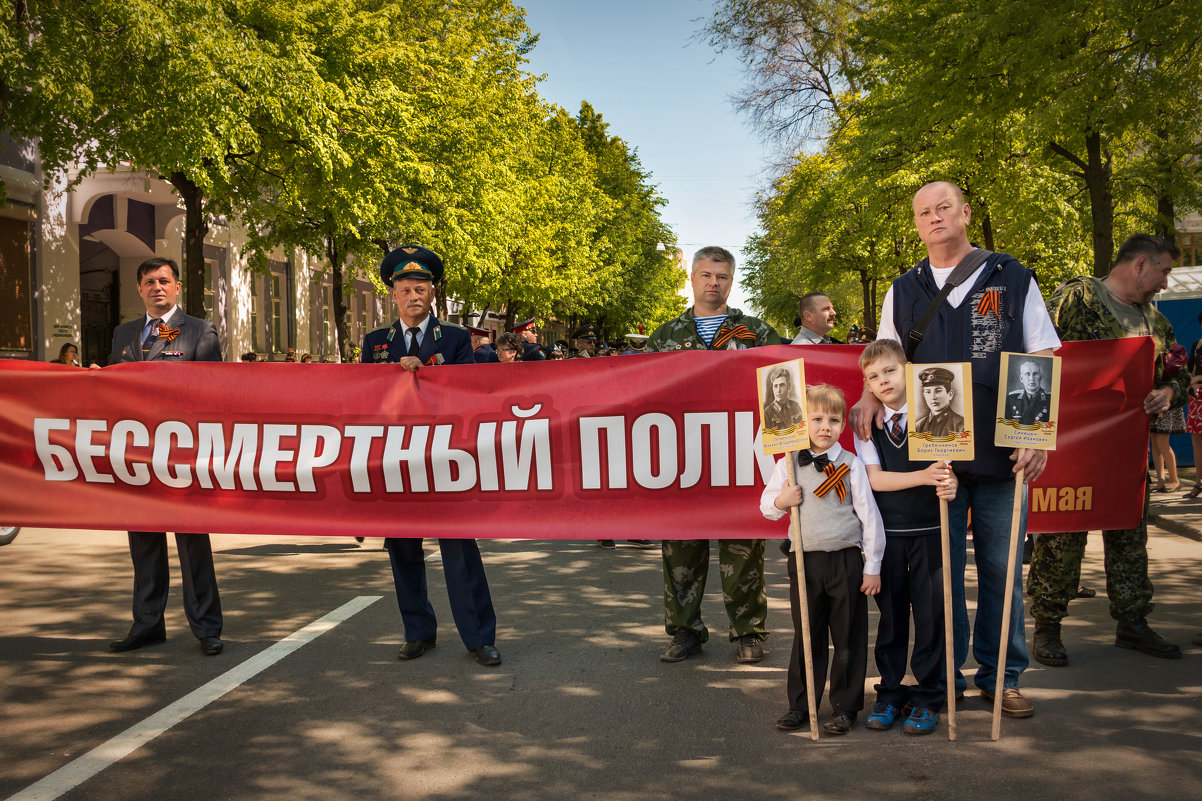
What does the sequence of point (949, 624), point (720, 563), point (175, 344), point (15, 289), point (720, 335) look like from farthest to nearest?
point (15, 289) < point (175, 344) < point (720, 335) < point (720, 563) < point (949, 624)

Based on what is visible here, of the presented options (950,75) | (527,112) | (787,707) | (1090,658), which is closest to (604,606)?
(787,707)

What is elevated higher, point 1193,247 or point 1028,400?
point 1193,247

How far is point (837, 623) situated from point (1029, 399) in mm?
1242

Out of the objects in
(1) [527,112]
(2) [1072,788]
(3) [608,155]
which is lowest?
(2) [1072,788]

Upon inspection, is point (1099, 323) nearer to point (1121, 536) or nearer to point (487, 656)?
point (1121, 536)

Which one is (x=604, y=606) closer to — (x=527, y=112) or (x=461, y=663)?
(x=461, y=663)

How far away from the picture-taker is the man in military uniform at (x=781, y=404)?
422 cm

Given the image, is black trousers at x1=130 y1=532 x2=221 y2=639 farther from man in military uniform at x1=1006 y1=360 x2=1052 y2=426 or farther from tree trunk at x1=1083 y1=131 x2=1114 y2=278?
tree trunk at x1=1083 y1=131 x2=1114 y2=278

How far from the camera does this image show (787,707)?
4.68 meters

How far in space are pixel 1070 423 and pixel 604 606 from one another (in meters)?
3.12

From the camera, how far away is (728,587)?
5.50 m

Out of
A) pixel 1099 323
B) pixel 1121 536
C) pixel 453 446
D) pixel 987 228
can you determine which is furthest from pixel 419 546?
pixel 987 228

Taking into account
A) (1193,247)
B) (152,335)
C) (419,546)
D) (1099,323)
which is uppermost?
(1193,247)

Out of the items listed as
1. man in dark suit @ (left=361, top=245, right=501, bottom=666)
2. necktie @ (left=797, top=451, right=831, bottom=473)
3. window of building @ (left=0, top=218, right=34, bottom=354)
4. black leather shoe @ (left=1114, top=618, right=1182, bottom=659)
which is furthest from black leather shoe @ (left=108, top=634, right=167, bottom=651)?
window of building @ (left=0, top=218, right=34, bottom=354)
